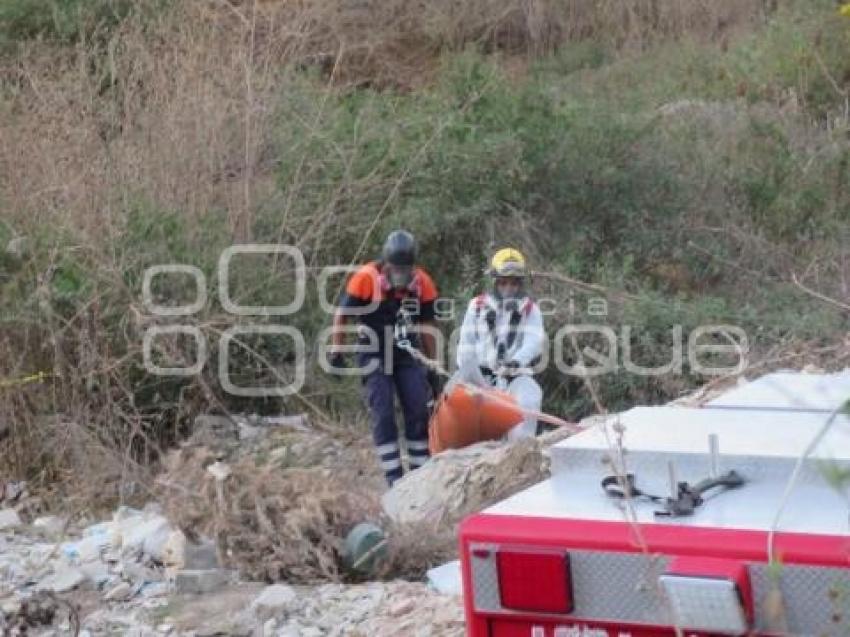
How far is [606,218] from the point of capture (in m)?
13.7

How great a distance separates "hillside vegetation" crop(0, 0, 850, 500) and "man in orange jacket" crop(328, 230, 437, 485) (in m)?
1.50

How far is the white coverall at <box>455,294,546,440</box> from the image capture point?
970 centimetres

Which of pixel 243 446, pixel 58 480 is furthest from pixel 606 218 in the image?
pixel 58 480

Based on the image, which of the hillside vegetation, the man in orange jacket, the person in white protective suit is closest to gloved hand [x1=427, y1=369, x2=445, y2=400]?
the man in orange jacket

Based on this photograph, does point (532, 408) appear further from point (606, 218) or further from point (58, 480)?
point (606, 218)

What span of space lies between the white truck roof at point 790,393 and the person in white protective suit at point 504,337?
5.11m

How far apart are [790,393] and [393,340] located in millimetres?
5743

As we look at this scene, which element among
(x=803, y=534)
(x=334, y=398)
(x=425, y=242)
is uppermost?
(x=803, y=534)

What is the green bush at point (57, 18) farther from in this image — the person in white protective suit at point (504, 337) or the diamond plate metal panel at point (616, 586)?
the diamond plate metal panel at point (616, 586)

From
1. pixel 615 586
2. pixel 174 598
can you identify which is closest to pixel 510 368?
pixel 174 598

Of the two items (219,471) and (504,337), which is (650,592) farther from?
(504,337)

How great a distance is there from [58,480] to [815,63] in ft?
31.8

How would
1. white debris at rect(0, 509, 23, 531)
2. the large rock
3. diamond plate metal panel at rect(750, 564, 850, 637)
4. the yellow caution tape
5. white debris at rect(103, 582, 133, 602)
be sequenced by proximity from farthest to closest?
the yellow caution tape < white debris at rect(0, 509, 23, 531) < the large rock < white debris at rect(103, 582, 133, 602) < diamond plate metal panel at rect(750, 564, 850, 637)

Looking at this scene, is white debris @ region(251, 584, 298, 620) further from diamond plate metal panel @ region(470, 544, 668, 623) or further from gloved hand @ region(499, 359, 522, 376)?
gloved hand @ region(499, 359, 522, 376)
